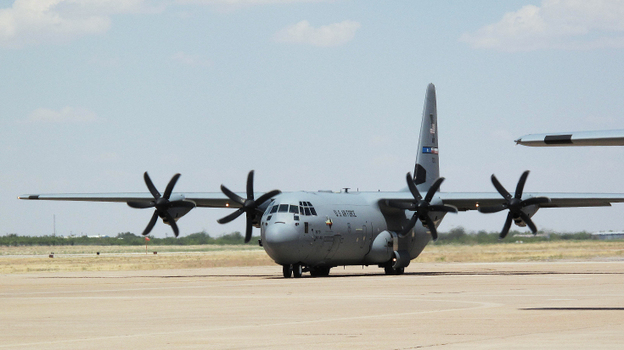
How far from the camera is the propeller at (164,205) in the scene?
3950 centimetres

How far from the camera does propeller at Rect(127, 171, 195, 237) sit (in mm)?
39500

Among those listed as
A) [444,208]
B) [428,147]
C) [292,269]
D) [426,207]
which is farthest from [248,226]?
[428,147]

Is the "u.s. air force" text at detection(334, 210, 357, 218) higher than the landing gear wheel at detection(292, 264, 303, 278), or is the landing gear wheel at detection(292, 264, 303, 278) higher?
the "u.s. air force" text at detection(334, 210, 357, 218)

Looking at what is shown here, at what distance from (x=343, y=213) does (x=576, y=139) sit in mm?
24751

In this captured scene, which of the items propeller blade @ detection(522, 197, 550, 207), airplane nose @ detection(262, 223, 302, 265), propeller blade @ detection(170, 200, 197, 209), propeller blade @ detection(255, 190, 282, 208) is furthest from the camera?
propeller blade @ detection(170, 200, 197, 209)

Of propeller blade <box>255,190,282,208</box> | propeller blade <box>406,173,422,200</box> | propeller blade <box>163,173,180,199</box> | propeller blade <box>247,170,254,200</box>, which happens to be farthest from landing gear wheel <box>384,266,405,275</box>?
propeller blade <box>163,173,180,199</box>

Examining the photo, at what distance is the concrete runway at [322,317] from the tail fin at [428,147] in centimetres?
1854

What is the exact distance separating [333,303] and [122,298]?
6129 mm

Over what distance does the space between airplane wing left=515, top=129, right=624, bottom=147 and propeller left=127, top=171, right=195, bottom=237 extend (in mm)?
27247

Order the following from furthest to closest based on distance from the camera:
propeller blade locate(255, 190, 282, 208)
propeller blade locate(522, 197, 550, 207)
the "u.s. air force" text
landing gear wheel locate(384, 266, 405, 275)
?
landing gear wheel locate(384, 266, 405, 275) → propeller blade locate(255, 190, 282, 208) → the "u.s. air force" text → propeller blade locate(522, 197, 550, 207)

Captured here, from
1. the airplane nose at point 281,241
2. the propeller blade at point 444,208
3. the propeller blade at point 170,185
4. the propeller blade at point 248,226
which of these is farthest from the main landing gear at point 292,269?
the propeller blade at point 170,185

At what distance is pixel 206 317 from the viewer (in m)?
17.1

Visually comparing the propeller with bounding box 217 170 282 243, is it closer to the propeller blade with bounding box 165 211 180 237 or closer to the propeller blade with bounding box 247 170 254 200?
the propeller blade with bounding box 247 170 254 200

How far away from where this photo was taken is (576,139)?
533 inches
